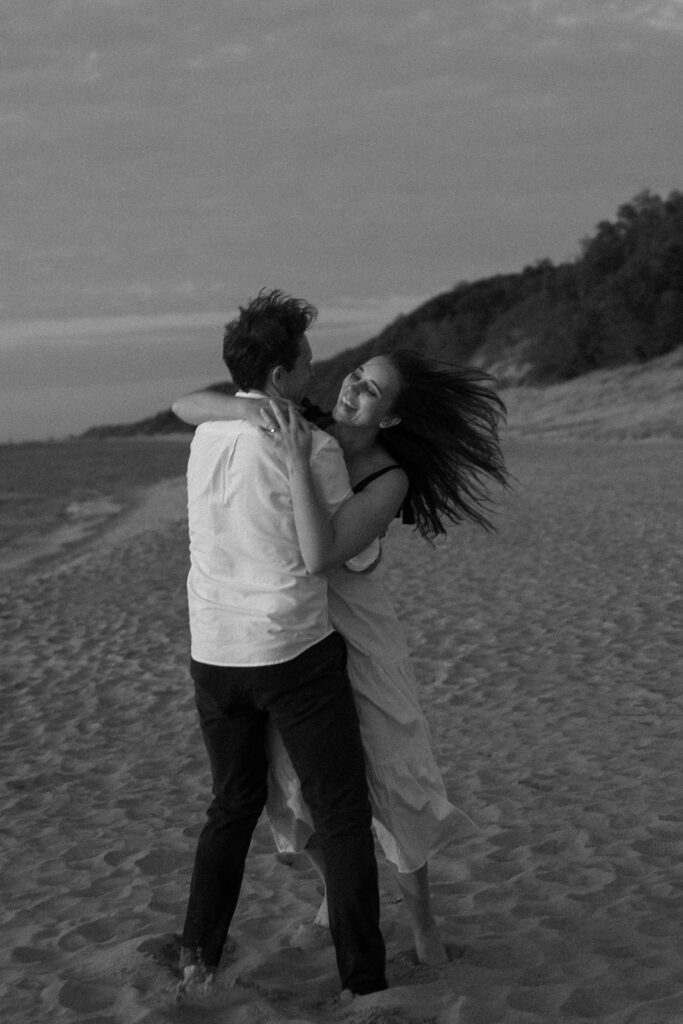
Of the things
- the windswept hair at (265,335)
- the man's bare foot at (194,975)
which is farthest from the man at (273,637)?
the man's bare foot at (194,975)

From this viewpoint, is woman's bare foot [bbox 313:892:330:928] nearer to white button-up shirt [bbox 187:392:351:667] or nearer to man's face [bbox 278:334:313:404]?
white button-up shirt [bbox 187:392:351:667]

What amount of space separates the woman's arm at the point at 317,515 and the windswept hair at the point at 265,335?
0.16 meters

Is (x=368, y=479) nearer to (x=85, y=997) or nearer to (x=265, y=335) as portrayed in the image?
(x=265, y=335)

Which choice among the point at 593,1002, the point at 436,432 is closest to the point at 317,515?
the point at 436,432

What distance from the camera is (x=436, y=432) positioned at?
128 inches

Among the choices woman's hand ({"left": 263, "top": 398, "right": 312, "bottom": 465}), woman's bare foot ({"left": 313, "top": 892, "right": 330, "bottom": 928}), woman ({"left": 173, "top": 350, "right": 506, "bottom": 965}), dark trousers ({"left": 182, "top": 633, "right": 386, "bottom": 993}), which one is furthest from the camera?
woman's bare foot ({"left": 313, "top": 892, "right": 330, "bottom": 928})

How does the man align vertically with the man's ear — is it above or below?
below

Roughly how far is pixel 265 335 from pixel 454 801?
2.85 metres

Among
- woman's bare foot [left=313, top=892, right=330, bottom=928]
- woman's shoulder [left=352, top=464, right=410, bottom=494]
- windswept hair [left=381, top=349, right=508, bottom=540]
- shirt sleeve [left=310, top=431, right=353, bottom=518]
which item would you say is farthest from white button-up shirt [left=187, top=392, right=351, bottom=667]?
woman's bare foot [left=313, top=892, right=330, bottom=928]

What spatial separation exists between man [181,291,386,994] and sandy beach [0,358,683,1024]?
380 millimetres

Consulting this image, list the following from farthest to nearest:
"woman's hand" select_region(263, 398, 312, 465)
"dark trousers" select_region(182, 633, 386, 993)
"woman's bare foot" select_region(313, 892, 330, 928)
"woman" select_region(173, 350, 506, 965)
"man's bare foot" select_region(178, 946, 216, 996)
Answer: "woman's bare foot" select_region(313, 892, 330, 928) < "man's bare foot" select_region(178, 946, 216, 996) < "woman" select_region(173, 350, 506, 965) < "dark trousers" select_region(182, 633, 386, 993) < "woman's hand" select_region(263, 398, 312, 465)

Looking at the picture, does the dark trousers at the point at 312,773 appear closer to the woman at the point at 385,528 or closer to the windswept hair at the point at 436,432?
the woman at the point at 385,528

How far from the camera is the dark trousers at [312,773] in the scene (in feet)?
9.96

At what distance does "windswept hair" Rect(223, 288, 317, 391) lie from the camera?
3.00 meters
